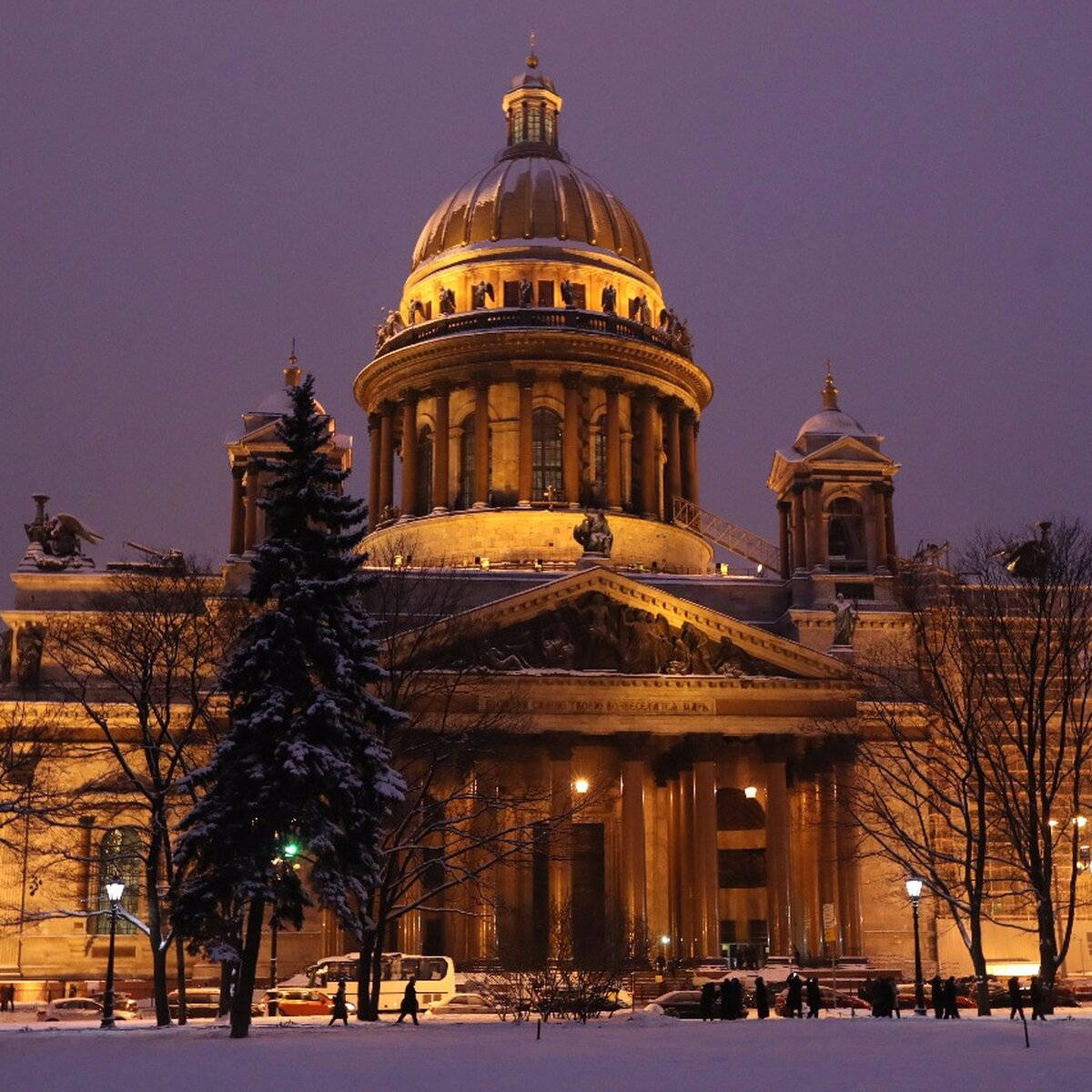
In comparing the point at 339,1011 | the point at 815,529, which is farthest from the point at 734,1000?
the point at 815,529

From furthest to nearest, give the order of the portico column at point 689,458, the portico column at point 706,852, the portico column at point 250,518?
the portico column at point 689,458, the portico column at point 250,518, the portico column at point 706,852

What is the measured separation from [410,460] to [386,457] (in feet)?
8.22

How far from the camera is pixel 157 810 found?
3944 centimetres

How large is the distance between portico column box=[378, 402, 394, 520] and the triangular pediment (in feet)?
70.1

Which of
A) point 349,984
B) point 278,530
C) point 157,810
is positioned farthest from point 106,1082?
point 349,984

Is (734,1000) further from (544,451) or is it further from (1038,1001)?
(544,451)

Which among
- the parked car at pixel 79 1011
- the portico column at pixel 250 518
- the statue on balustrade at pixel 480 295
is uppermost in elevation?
the statue on balustrade at pixel 480 295

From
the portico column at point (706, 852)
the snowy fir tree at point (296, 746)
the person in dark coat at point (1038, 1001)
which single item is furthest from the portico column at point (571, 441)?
the person in dark coat at point (1038, 1001)

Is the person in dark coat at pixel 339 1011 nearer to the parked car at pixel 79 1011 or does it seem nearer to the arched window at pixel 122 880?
the parked car at pixel 79 1011

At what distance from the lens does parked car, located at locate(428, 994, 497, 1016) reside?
40.4 m

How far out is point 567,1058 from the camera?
24.0m

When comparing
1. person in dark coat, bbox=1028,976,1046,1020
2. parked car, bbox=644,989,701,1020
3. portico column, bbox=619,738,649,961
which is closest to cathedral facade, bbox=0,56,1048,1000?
portico column, bbox=619,738,649,961

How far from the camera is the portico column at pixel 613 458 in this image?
71438 mm

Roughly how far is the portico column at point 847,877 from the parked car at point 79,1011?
71.8ft
